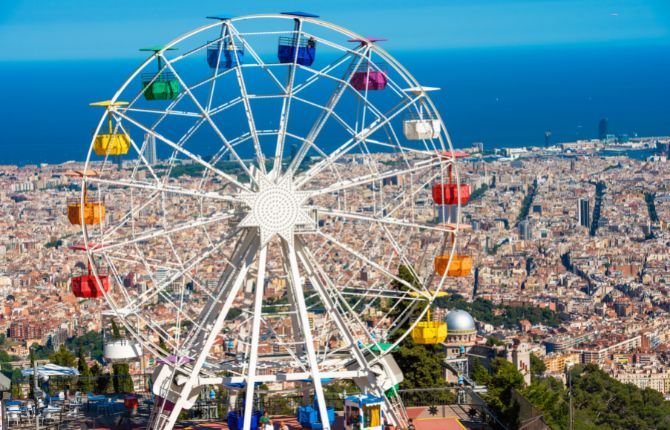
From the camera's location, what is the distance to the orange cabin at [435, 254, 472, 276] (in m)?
24.6

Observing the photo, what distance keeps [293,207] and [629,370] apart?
158 feet

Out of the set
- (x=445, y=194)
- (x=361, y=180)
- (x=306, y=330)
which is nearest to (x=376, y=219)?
(x=361, y=180)

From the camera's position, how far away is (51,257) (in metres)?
98.6

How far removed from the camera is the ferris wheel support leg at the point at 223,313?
77.3ft

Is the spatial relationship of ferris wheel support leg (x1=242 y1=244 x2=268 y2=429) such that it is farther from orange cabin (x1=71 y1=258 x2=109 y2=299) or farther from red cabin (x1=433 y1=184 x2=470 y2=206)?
red cabin (x1=433 y1=184 x2=470 y2=206)

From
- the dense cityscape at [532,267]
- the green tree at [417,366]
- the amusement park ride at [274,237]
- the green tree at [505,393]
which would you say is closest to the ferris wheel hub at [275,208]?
the amusement park ride at [274,237]

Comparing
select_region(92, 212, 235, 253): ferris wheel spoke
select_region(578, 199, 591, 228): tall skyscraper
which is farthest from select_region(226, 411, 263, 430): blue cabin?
select_region(578, 199, 591, 228): tall skyscraper

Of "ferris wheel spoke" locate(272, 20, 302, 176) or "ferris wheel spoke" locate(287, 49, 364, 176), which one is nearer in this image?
"ferris wheel spoke" locate(272, 20, 302, 176)

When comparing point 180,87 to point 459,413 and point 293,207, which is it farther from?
point 459,413

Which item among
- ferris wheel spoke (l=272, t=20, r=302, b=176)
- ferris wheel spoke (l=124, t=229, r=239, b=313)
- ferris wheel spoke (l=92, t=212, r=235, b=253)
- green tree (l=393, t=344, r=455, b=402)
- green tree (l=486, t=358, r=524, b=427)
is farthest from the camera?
green tree (l=393, t=344, r=455, b=402)

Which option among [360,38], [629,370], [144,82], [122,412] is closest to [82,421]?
[122,412]

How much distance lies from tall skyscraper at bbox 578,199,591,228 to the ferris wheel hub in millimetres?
110952

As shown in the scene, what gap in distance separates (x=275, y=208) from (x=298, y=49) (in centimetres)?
259

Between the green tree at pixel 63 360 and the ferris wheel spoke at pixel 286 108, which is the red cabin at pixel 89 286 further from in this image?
the green tree at pixel 63 360
